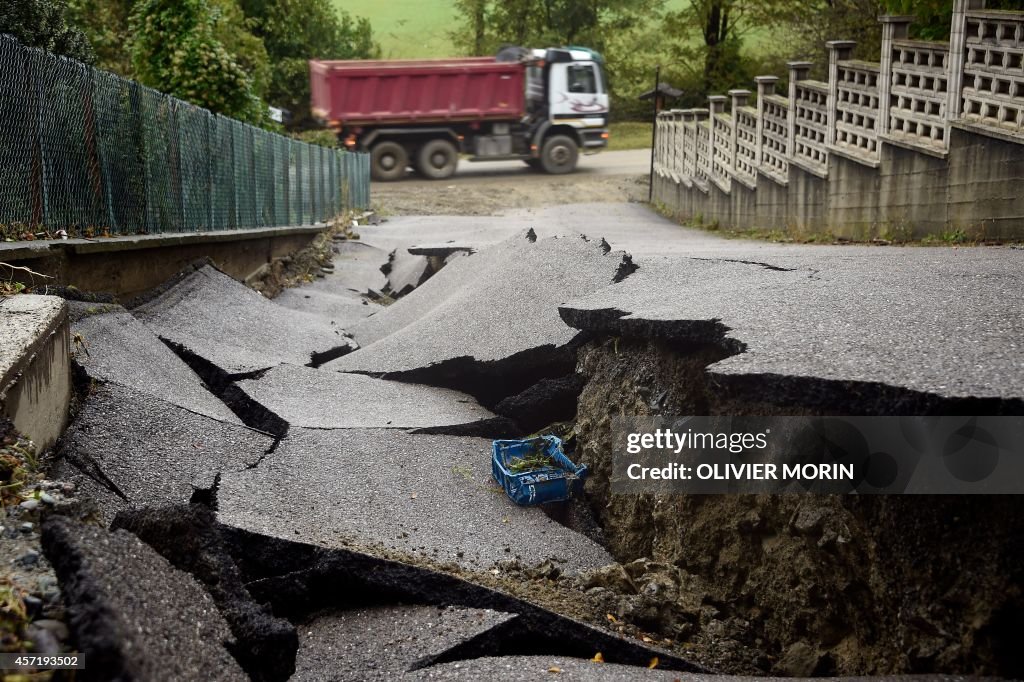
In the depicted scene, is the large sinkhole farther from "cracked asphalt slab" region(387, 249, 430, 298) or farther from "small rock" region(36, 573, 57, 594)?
"cracked asphalt slab" region(387, 249, 430, 298)

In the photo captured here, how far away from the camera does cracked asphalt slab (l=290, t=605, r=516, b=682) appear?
3196 millimetres

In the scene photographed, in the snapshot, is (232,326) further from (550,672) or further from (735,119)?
(735,119)

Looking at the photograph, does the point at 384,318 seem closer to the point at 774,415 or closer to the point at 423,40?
the point at 774,415

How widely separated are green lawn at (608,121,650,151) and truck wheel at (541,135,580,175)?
8.61 metres

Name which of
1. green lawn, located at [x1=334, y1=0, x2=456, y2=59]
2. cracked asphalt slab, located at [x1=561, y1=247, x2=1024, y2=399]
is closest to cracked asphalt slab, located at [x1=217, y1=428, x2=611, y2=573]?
cracked asphalt slab, located at [x1=561, y1=247, x2=1024, y2=399]

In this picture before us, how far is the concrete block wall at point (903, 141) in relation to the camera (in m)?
8.52

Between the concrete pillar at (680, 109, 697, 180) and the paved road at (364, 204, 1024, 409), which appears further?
the concrete pillar at (680, 109, 697, 180)

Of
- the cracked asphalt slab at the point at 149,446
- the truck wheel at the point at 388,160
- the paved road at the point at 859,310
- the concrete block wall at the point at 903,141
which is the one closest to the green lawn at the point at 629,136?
the truck wheel at the point at 388,160

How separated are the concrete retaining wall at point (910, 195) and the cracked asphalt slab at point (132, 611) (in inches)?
314

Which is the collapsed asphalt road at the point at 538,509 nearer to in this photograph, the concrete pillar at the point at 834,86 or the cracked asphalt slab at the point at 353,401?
the cracked asphalt slab at the point at 353,401

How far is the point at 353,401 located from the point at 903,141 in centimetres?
682

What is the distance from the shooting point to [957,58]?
9.06 m

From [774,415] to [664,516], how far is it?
77 centimetres

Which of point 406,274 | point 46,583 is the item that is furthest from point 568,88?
point 46,583
